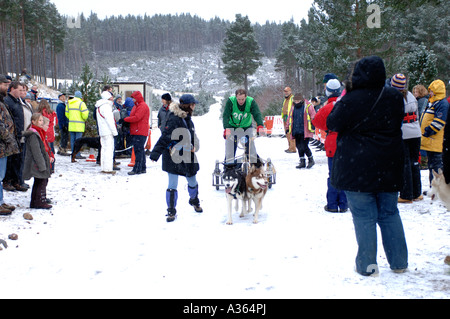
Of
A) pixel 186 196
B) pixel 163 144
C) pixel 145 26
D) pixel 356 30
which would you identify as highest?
pixel 145 26

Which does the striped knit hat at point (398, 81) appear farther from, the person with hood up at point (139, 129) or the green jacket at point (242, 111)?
the person with hood up at point (139, 129)

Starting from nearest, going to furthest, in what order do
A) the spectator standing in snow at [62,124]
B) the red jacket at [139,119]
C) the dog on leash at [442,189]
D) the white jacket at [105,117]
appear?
the dog on leash at [442,189], the white jacket at [105,117], the red jacket at [139,119], the spectator standing in snow at [62,124]

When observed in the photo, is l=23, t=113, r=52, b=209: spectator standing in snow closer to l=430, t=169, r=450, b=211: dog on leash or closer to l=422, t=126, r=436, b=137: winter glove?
l=430, t=169, r=450, b=211: dog on leash

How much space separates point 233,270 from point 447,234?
299 cm

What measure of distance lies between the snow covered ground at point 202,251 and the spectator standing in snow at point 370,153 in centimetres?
47

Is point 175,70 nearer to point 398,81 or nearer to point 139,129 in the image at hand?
point 139,129

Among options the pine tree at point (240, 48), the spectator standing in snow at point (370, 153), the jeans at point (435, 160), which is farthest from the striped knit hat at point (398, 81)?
the pine tree at point (240, 48)

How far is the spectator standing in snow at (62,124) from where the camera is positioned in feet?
44.0

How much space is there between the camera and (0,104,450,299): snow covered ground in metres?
3.73

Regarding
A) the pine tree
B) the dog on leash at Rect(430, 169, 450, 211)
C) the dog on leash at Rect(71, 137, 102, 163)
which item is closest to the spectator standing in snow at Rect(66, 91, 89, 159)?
the dog on leash at Rect(71, 137, 102, 163)

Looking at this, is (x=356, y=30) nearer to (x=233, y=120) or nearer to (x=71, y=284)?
(x=233, y=120)

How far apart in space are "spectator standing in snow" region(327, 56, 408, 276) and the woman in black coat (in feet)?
9.97

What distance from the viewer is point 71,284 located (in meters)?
3.93

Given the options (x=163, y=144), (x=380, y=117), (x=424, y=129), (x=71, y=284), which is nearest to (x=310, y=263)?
(x=380, y=117)
